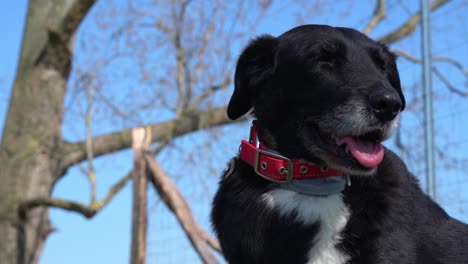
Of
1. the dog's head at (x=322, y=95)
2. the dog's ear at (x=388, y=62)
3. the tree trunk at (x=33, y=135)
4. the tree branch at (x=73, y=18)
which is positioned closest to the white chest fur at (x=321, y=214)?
the dog's head at (x=322, y=95)

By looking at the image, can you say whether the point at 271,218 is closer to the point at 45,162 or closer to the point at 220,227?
the point at 220,227

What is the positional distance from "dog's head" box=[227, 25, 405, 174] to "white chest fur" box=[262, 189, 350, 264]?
15 cm

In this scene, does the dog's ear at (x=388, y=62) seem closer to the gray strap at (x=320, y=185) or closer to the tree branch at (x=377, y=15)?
the gray strap at (x=320, y=185)

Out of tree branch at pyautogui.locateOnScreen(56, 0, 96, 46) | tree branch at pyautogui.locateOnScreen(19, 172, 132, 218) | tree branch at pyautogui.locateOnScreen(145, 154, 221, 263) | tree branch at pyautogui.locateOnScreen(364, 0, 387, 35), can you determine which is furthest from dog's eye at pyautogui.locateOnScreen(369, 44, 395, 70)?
tree branch at pyautogui.locateOnScreen(364, 0, 387, 35)

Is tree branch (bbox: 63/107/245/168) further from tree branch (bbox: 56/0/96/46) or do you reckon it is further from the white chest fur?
the white chest fur

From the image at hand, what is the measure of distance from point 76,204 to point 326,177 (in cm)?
538

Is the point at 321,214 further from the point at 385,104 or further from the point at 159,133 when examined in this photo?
the point at 159,133

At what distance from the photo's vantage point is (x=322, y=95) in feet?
8.73

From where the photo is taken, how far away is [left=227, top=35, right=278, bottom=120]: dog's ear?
9.53ft

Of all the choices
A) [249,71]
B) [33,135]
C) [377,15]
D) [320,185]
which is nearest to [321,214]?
[320,185]

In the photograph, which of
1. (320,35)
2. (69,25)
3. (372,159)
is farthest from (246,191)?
(69,25)

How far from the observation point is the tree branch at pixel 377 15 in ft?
28.1

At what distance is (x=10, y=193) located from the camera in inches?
332

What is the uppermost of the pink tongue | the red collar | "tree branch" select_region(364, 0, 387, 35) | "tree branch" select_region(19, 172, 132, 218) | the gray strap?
the pink tongue
